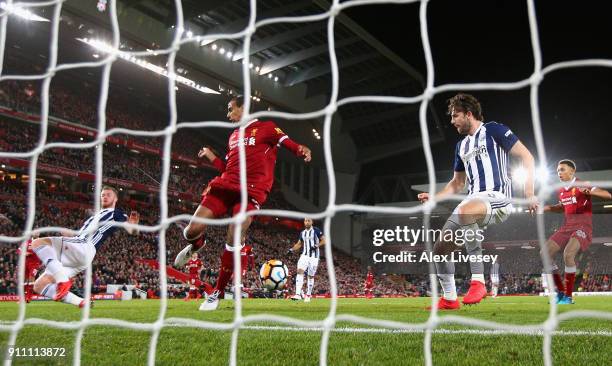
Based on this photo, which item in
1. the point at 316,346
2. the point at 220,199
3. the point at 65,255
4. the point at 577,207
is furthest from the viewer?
the point at 577,207

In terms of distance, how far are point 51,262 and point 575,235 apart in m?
6.57

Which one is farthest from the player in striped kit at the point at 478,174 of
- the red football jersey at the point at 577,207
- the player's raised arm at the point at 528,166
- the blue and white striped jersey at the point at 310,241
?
the blue and white striped jersey at the point at 310,241

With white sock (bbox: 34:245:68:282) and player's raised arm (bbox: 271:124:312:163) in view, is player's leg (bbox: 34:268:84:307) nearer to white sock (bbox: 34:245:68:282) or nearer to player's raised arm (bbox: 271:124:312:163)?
white sock (bbox: 34:245:68:282)

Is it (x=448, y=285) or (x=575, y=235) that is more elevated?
(x=575, y=235)

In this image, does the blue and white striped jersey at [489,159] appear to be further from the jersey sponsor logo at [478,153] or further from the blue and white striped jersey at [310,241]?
the blue and white striped jersey at [310,241]

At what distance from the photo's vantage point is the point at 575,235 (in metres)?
7.50

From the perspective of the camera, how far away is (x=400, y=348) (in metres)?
3.14

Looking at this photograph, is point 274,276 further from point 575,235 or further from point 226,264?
point 575,235

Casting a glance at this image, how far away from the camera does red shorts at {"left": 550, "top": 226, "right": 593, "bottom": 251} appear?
746cm

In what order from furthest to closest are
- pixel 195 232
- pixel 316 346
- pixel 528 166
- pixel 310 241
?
pixel 310 241, pixel 195 232, pixel 528 166, pixel 316 346

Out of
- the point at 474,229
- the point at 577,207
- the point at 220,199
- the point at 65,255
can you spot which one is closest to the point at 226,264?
the point at 220,199

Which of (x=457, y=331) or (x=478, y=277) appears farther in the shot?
(x=478, y=277)

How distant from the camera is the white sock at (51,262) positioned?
5137mm

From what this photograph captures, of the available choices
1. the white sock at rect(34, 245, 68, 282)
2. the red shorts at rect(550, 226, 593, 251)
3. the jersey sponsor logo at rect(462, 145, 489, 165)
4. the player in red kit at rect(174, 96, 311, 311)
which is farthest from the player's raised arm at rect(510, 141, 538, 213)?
the white sock at rect(34, 245, 68, 282)
